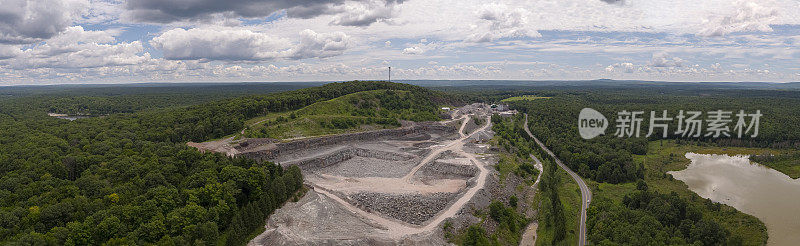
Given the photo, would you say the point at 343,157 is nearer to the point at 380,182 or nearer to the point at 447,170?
the point at 380,182

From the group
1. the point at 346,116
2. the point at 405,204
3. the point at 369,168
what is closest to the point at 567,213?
the point at 405,204

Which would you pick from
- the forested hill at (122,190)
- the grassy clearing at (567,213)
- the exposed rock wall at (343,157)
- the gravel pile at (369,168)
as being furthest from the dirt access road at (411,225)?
the grassy clearing at (567,213)

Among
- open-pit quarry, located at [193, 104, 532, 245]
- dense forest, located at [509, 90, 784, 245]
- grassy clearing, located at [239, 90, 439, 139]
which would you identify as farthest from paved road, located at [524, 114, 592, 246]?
grassy clearing, located at [239, 90, 439, 139]

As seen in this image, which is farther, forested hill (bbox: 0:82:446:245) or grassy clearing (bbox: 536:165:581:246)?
Answer: grassy clearing (bbox: 536:165:581:246)

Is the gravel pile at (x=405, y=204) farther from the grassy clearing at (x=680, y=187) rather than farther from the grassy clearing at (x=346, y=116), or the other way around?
the grassy clearing at (x=346, y=116)

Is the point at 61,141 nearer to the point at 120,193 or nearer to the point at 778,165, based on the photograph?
the point at 120,193

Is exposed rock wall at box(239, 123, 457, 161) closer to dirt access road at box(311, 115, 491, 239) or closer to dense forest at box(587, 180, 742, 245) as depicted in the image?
dirt access road at box(311, 115, 491, 239)
